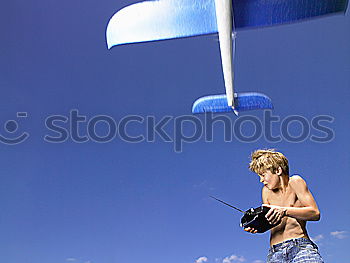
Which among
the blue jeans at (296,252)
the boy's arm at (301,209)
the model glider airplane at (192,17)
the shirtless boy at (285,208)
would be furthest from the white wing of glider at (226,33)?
the blue jeans at (296,252)

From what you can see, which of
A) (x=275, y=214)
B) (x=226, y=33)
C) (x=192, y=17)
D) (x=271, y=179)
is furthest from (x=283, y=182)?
(x=192, y=17)

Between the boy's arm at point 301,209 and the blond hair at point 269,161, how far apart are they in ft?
0.61

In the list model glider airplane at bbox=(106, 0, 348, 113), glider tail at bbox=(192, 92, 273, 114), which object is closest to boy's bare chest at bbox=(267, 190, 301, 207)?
model glider airplane at bbox=(106, 0, 348, 113)

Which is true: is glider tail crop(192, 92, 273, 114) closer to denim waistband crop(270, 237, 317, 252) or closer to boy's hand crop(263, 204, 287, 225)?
denim waistband crop(270, 237, 317, 252)

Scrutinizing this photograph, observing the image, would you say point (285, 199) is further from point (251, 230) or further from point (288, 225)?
point (251, 230)

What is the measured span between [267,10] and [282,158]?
9.00 m

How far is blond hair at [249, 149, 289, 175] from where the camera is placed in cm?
327

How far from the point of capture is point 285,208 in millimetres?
2922

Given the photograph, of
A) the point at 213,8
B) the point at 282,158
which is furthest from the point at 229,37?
the point at 282,158

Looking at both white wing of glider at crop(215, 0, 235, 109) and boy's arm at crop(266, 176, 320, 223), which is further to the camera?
white wing of glider at crop(215, 0, 235, 109)

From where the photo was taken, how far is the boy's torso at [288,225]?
10.2ft

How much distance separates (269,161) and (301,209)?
46cm

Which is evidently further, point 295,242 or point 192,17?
point 192,17

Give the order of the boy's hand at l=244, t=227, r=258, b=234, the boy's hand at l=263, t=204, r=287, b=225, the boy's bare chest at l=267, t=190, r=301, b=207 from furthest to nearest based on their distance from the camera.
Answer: the boy's bare chest at l=267, t=190, r=301, b=207
the boy's hand at l=244, t=227, r=258, b=234
the boy's hand at l=263, t=204, r=287, b=225
